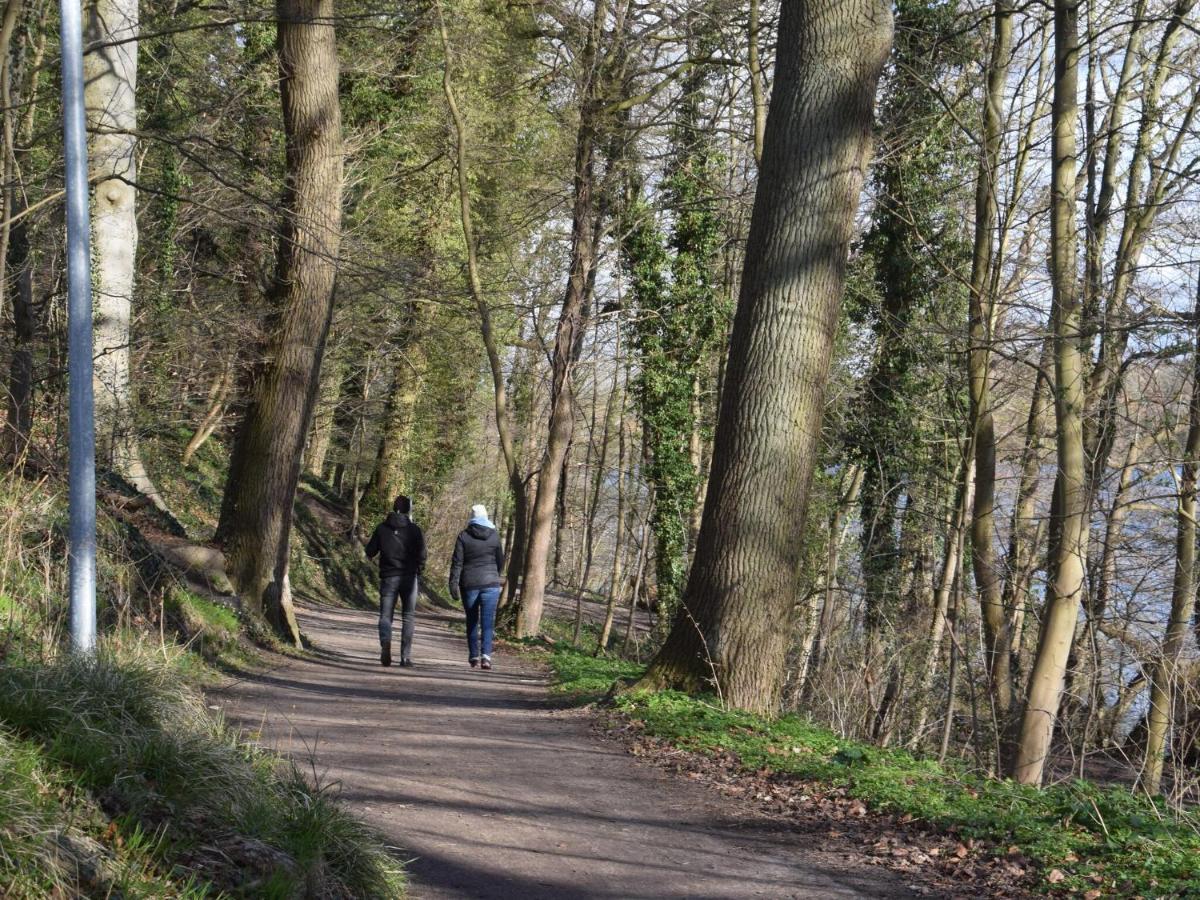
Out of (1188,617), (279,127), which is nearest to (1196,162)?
(1188,617)

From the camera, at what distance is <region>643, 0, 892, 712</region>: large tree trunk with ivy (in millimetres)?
9188

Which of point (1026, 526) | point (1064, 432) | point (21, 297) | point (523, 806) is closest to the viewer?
point (523, 806)

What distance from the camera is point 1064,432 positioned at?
500 inches

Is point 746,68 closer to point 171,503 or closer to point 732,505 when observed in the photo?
point 732,505

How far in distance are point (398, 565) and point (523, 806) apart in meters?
7.53

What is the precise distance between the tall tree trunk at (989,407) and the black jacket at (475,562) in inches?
243

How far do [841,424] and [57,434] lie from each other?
15174 mm

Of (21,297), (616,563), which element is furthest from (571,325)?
(21,297)

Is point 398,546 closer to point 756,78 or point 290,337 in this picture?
point 290,337

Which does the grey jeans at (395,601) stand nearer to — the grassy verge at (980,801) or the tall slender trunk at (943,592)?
the grassy verge at (980,801)

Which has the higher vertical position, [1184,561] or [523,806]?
[1184,561]

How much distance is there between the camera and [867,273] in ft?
75.6

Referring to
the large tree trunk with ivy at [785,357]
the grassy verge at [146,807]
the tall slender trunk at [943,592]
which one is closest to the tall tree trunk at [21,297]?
the grassy verge at [146,807]

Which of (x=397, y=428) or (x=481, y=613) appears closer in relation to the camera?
(x=481, y=613)
